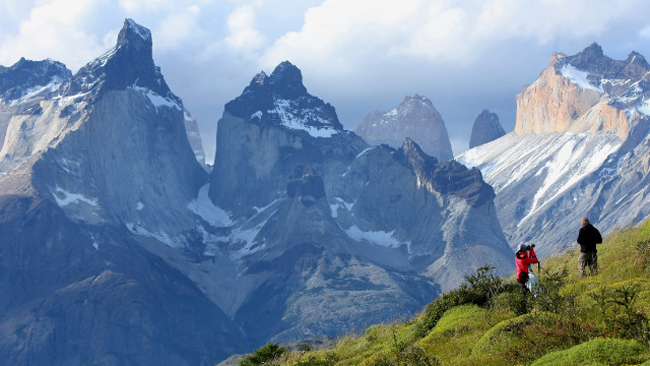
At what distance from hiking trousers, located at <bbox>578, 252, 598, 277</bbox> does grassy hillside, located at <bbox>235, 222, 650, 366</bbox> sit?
0.96 feet

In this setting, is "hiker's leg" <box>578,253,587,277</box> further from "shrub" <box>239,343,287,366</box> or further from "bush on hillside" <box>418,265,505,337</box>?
"shrub" <box>239,343,287,366</box>

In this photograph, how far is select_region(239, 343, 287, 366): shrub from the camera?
111 ft

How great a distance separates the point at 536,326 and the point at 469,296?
26.6 ft

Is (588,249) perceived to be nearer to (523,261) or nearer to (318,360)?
(523,261)

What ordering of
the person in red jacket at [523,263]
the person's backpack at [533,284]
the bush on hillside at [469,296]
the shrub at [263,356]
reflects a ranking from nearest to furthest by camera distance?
the person's backpack at [533,284] < the person in red jacket at [523,263] < the bush on hillside at [469,296] < the shrub at [263,356]

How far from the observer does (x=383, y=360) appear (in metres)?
25.9

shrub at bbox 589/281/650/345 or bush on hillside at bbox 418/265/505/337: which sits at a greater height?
bush on hillside at bbox 418/265/505/337

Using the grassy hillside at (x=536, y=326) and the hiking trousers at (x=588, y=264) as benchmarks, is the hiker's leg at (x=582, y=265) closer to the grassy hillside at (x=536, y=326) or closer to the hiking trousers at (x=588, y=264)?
the hiking trousers at (x=588, y=264)

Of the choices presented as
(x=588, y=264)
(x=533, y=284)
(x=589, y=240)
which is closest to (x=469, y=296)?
(x=533, y=284)

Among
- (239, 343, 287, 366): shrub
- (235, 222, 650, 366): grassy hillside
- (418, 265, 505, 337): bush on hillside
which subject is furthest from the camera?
(239, 343, 287, 366): shrub

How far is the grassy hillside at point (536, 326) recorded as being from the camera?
72.6 ft

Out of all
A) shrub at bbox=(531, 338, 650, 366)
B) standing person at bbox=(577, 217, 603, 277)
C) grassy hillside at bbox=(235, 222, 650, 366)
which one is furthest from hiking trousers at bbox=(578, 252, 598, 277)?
shrub at bbox=(531, 338, 650, 366)

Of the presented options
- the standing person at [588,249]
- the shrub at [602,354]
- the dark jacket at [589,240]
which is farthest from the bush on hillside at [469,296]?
the shrub at [602,354]

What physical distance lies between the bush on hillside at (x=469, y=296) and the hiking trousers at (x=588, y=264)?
2748 millimetres
